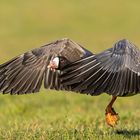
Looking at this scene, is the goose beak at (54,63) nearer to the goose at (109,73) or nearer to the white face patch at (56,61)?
the white face patch at (56,61)

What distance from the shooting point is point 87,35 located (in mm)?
31109

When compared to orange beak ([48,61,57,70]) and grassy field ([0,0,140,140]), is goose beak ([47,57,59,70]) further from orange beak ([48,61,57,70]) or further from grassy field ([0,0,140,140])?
grassy field ([0,0,140,140])

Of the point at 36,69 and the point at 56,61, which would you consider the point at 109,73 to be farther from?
the point at 36,69

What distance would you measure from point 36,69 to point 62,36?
2107 centimetres

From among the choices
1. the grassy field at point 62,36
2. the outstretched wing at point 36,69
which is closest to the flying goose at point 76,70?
the outstretched wing at point 36,69

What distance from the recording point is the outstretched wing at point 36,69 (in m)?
8.32

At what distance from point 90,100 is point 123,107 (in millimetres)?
840

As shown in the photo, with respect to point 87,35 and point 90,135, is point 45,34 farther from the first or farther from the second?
point 90,135

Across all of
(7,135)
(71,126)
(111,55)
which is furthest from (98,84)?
(71,126)

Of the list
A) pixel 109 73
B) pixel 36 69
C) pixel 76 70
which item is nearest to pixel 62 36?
pixel 36 69

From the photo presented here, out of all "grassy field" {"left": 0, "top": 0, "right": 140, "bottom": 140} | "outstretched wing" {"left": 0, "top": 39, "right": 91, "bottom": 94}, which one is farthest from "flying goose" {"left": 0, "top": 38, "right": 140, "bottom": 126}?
"grassy field" {"left": 0, "top": 0, "right": 140, "bottom": 140}

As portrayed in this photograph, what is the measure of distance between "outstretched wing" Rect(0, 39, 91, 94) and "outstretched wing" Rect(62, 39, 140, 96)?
31.8 inches

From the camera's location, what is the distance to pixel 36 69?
8586 mm

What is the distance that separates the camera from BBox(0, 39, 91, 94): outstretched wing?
8.32 m
